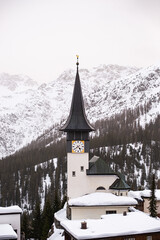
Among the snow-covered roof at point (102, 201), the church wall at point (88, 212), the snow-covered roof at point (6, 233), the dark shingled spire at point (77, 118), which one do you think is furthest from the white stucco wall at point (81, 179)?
the snow-covered roof at point (6, 233)

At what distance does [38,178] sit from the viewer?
169500 mm

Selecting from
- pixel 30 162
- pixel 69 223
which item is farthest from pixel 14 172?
pixel 69 223

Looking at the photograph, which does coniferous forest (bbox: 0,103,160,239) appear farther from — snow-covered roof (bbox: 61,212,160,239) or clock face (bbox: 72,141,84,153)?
snow-covered roof (bbox: 61,212,160,239)

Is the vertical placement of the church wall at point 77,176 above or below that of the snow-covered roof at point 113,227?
above

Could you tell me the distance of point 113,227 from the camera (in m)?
32.2

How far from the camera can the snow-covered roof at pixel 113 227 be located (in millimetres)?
30172

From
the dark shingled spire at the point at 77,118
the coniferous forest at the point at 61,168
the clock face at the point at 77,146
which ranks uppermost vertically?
the dark shingled spire at the point at 77,118

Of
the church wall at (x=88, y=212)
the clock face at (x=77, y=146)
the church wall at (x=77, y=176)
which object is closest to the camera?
the church wall at (x=88, y=212)

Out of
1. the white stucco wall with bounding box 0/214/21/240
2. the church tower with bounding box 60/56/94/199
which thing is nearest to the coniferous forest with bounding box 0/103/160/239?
the church tower with bounding box 60/56/94/199

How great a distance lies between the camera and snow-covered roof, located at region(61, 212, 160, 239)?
99.0ft

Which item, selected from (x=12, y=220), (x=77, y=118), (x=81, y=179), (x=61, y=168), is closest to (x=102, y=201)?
(x=81, y=179)

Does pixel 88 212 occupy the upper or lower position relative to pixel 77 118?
lower

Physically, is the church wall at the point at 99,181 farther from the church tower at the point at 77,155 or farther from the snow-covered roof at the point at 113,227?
the snow-covered roof at the point at 113,227

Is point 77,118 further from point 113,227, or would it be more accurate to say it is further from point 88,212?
point 113,227
